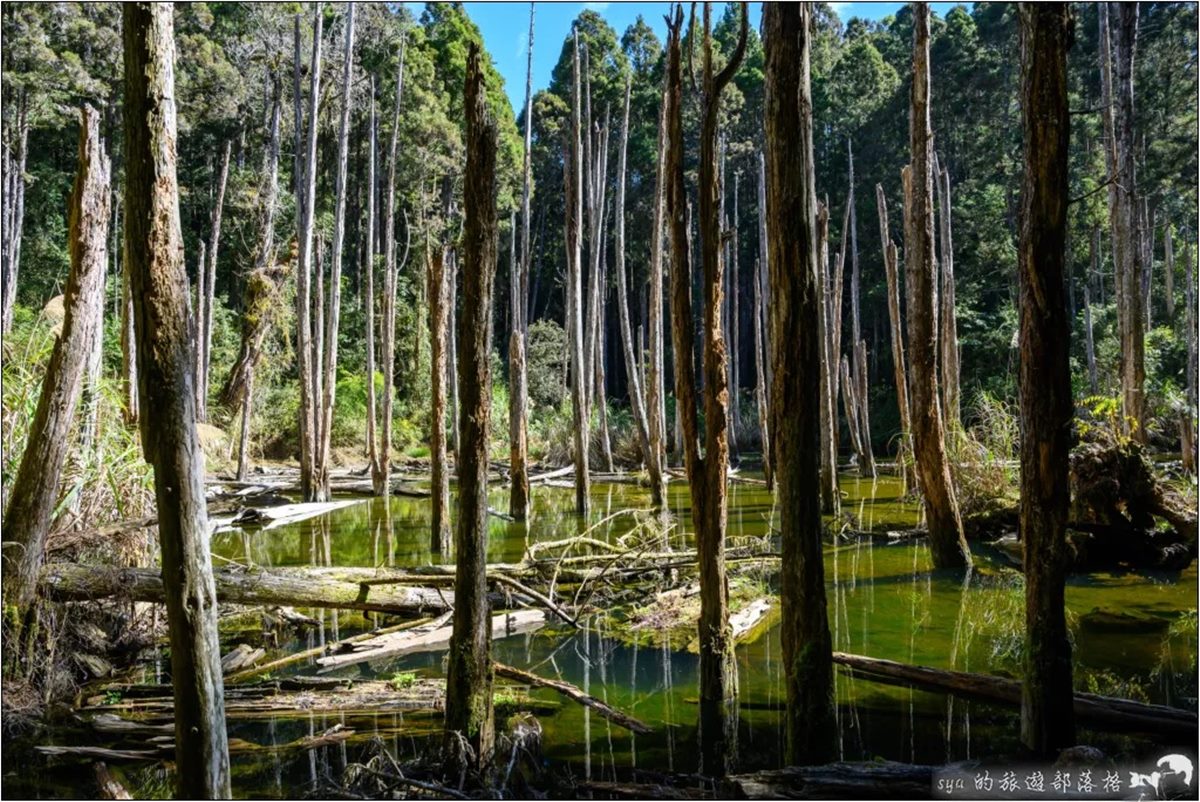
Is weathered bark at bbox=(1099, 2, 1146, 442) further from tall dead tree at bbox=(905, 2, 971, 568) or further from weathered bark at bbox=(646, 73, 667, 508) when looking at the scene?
weathered bark at bbox=(646, 73, 667, 508)

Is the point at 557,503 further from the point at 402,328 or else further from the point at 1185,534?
the point at 402,328

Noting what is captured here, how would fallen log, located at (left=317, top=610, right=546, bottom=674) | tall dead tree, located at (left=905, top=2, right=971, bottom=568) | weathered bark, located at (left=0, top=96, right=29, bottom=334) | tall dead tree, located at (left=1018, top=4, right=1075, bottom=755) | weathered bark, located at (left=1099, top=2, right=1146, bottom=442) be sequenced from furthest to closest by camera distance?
1. weathered bark, located at (left=0, top=96, right=29, bottom=334)
2. weathered bark, located at (left=1099, top=2, right=1146, bottom=442)
3. tall dead tree, located at (left=905, top=2, right=971, bottom=568)
4. fallen log, located at (left=317, top=610, right=546, bottom=674)
5. tall dead tree, located at (left=1018, top=4, right=1075, bottom=755)

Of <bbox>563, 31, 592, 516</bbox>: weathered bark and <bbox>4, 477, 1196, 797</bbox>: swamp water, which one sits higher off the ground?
<bbox>563, 31, 592, 516</bbox>: weathered bark

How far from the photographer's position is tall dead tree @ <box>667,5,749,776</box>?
4.83 metres

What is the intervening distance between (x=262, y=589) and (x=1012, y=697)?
499 centimetres

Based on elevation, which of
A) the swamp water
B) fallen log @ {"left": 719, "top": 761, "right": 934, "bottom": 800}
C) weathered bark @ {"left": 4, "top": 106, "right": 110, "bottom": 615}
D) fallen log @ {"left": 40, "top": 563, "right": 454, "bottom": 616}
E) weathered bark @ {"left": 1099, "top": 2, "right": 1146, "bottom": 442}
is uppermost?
weathered bark @ {"left": 1099, "top": 2, "right": 1146, "bottom": 442}

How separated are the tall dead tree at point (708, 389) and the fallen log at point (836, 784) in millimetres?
1222

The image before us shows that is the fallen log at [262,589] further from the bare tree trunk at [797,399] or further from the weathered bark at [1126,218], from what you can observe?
the weathered bark at [1126,218]

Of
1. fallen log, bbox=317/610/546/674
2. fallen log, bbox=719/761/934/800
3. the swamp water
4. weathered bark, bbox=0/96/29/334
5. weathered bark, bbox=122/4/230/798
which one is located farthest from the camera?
weathered bark, bbox=0/96/29/334

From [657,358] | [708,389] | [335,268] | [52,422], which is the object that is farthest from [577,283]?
[52,422]

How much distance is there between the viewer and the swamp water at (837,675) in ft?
13.8

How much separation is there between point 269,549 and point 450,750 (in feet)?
26.5

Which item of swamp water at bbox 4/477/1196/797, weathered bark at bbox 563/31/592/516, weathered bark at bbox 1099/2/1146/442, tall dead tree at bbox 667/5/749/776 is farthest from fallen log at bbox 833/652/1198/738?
weathered bark at bbox 1099/2/1146/442

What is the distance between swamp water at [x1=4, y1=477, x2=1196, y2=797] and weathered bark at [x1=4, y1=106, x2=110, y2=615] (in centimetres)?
106
